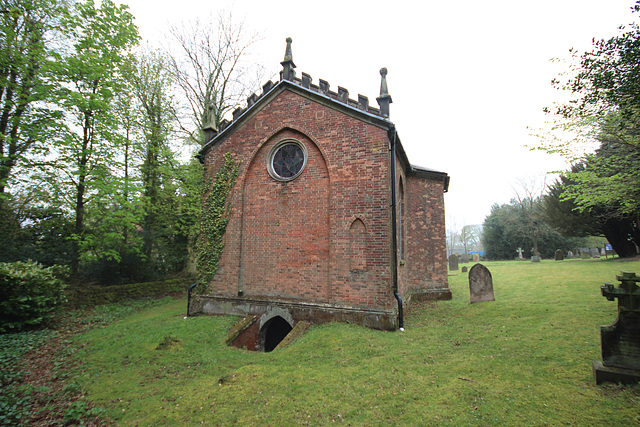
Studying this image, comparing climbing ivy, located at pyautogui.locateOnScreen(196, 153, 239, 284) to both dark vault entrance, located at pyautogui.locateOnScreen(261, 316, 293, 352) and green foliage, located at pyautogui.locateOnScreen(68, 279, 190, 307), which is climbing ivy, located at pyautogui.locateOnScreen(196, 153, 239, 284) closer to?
dark vault entrance, located at pyautogui.locateOnScreen(261, 316, 293, 352)

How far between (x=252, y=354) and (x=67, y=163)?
10.9 metres

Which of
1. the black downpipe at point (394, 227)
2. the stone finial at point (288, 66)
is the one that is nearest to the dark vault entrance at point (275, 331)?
the black downpipe at point (394, 227)

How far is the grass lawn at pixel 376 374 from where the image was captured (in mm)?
3934

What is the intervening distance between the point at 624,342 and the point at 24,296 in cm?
1365

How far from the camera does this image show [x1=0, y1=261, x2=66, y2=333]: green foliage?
307 inches

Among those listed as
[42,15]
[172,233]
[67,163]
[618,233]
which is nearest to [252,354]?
[67,163]

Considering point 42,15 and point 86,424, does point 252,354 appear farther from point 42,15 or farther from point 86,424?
point 42,15

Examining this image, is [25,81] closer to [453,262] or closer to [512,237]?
[453,262]

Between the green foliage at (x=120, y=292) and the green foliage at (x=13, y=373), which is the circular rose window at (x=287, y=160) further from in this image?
the green foliage at (x=120, y=292)

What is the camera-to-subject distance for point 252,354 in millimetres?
6863

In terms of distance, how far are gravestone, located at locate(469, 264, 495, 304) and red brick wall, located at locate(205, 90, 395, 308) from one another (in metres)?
4.39

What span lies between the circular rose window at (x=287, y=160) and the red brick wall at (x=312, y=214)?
23 centimetres

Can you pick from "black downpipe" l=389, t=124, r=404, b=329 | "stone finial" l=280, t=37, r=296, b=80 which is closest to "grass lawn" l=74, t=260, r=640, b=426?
"black downpipe" l=389, t=124, r=404, b=329

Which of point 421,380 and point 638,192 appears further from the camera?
point 638,192
